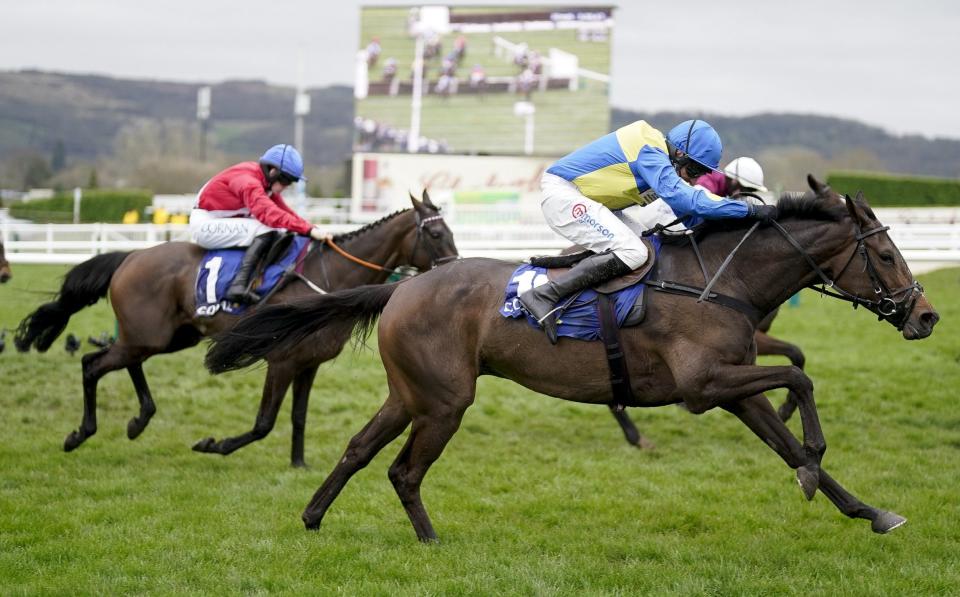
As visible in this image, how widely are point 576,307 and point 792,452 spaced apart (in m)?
1.28

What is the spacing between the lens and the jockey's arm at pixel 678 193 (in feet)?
17.6

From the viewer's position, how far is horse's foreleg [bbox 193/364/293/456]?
7.47 metres

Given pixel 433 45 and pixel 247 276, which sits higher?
pixel 433 45

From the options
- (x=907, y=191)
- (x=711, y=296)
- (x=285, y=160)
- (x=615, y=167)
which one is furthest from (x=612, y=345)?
(x=907, y=191)

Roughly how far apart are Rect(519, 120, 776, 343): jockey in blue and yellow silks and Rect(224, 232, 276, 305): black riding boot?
9.37 ft

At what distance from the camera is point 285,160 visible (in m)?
8.06

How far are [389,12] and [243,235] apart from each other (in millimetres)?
27068

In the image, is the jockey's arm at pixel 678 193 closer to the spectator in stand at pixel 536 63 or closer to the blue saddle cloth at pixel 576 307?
the blue saddle cloth at pixel 576 307

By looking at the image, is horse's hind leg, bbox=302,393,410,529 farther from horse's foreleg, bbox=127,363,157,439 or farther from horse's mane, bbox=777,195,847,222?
horse's foreleg, bbox=127,363,157,439

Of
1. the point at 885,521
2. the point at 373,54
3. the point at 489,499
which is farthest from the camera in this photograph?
the point at 373,54

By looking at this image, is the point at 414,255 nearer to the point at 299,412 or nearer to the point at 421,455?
the point at 299,412

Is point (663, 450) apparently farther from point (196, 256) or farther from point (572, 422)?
point (196, 256)

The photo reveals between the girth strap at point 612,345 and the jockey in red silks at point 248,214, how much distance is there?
10.1 feet

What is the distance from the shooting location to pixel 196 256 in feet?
27.0
